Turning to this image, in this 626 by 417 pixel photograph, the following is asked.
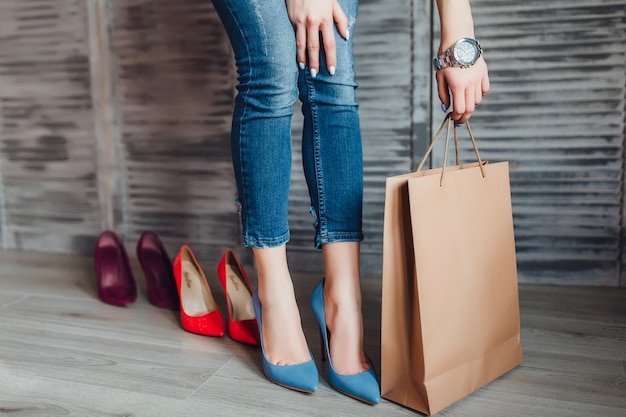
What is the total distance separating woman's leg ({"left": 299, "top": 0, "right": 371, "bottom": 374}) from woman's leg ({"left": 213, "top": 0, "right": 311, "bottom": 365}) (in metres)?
0.05

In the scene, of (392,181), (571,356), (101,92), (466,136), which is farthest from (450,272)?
(101,92)

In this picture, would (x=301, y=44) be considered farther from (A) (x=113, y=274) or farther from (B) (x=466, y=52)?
(A) (x=113, y=274)

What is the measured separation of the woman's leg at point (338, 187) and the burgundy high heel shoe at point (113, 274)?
2.07 feet

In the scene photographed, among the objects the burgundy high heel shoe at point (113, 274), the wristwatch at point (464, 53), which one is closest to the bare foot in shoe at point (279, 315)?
the wristwatch at point (464, 53)

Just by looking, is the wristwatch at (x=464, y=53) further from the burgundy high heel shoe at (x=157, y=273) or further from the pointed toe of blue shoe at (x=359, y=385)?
the burgundy high heel shoe at (x=157, y=273)

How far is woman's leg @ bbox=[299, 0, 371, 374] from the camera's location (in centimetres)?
94

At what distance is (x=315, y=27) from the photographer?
2.94 feet

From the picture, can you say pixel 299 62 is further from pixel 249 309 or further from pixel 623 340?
pixel 623 340

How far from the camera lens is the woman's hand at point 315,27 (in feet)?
2.93

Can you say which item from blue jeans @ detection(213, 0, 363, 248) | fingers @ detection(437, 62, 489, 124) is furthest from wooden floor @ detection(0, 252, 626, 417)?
fingers @ detection(437, 62, 489, 124)

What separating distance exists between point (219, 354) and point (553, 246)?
89cm

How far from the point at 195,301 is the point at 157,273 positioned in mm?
216

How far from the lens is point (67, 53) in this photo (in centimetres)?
179

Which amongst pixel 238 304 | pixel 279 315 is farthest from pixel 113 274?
pixel 279 315
